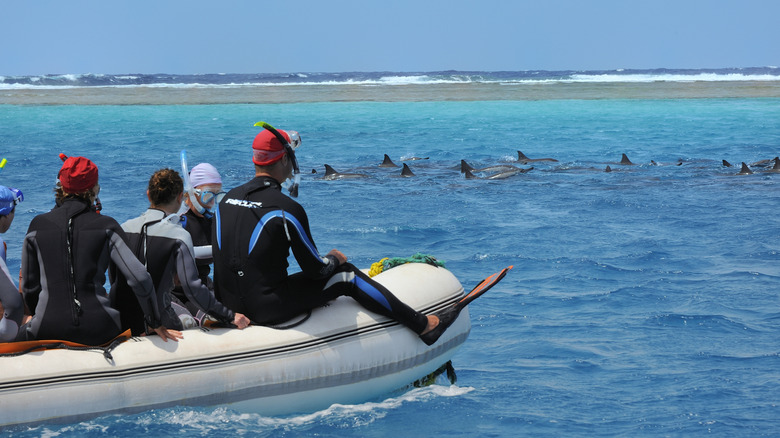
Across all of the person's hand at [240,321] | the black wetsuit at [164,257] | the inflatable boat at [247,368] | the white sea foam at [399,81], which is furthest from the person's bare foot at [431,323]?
the white sea foam at [399,81]

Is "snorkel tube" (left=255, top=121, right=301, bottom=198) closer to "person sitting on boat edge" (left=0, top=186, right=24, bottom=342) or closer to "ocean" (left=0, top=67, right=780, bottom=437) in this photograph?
"ocean" (left=0, top=67, right=780, bottom=437)

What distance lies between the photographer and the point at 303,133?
122ft

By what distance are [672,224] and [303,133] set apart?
952 inches

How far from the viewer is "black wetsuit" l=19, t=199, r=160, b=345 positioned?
18.6 ft

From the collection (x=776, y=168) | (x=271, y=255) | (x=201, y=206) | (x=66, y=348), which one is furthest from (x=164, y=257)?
(x=776, y=168)

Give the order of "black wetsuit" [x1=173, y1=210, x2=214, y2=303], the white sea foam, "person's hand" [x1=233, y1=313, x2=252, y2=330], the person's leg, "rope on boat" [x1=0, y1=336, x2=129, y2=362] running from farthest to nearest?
the white sea foam → "black wetsuit" [x1=173, y1=210, x2=214, y2=303] → the person's leg → "person's hand" [x1=233, y1=313, x2=252, y2=330] → "rope on boat" [x1=0, y1=336, x2=129, y2=362]

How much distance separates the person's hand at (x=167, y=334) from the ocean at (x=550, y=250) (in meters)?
0.49

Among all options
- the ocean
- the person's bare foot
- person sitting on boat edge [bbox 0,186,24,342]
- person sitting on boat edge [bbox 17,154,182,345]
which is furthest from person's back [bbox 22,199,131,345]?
the person's bare foot

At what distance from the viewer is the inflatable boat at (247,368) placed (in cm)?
573

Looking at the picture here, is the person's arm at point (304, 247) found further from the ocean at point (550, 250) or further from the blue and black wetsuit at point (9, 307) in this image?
the blue and black wetsuit at point (9, 307)

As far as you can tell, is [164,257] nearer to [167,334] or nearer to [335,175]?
[167,334]

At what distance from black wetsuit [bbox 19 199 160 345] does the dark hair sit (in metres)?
0.37

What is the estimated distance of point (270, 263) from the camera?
20.5ft

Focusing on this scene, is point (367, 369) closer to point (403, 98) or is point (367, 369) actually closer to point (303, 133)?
point (303, 133)
